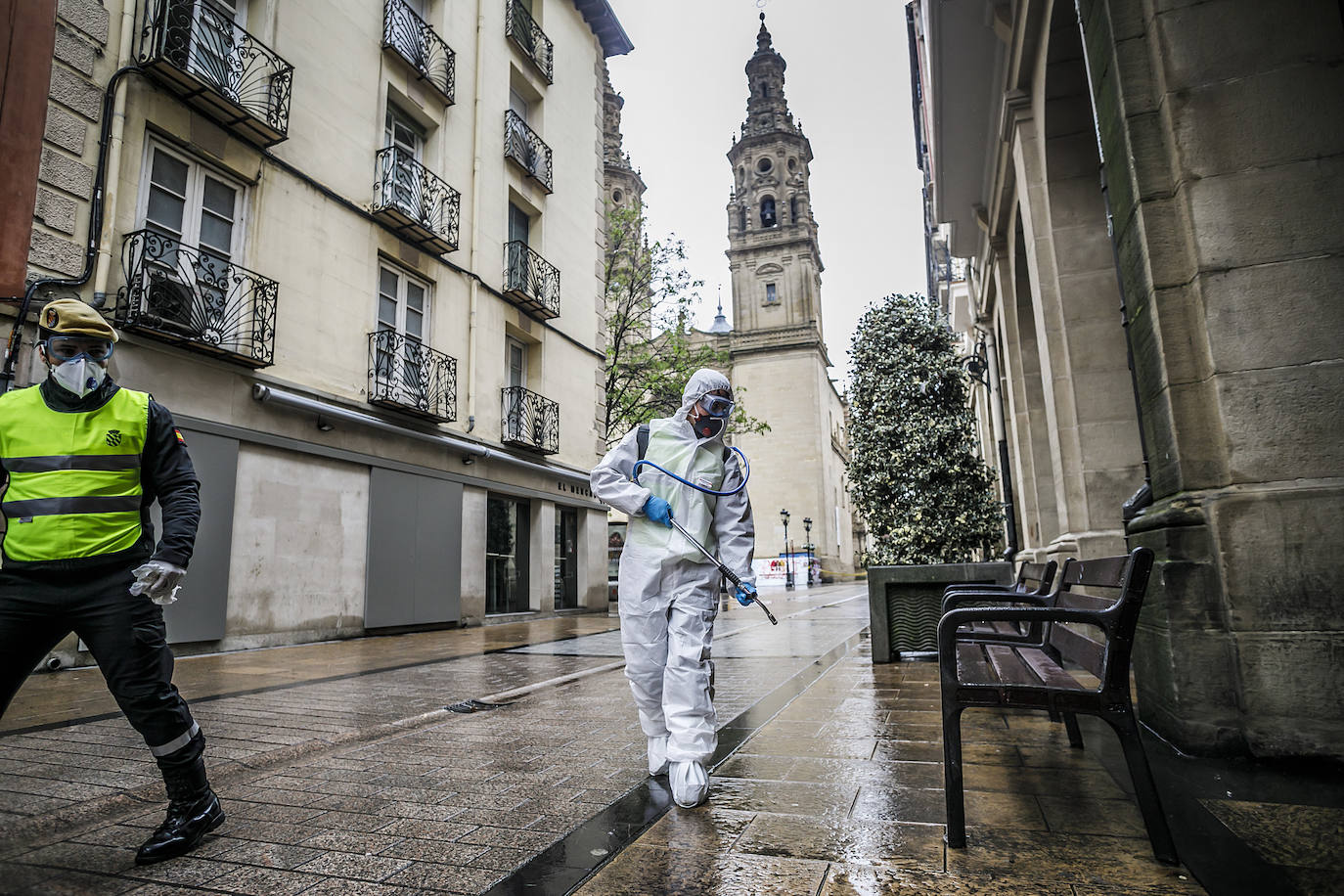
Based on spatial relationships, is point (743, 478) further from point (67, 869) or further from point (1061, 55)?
point (1061, 55)

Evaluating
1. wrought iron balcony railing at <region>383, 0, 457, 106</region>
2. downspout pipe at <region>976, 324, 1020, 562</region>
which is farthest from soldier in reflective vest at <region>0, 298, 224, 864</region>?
wrought iron balcony railing at <region>383, 0, 457, 106</region>

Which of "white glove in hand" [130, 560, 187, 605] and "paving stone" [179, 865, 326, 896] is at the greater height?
"white glove in hand" [130, 560, 187, 605]

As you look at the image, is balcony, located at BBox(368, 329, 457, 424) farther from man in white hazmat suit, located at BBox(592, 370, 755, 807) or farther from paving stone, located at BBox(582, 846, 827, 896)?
paving stone, located at BBox(582, 846, 827, 896)

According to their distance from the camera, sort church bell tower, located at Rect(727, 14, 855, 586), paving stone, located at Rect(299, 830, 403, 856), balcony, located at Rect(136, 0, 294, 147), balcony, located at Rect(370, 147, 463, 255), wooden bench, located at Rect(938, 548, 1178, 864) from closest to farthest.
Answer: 1. wooden bench, located at Rect(938, 548, 1178, 864)
2. paving stone, located at Rect(299, 830, 403, 856)
3. balcony, located at Rect(136, 0, 294, 147)
4. balcony, located at Rect(370, 147, 463, 255)
5. church bell tower, located at Rect(727, 14, 855, 586)

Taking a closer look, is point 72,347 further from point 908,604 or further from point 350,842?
point 908,604

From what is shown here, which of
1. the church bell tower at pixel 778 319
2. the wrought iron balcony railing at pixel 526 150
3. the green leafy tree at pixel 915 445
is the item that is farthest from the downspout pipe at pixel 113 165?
the church bell tower at pixel 778 319

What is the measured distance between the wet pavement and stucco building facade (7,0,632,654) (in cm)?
467

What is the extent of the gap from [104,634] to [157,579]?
0.77 feet

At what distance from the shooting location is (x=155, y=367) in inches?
349

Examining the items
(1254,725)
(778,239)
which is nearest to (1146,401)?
(1254,725)

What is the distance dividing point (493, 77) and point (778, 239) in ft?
126

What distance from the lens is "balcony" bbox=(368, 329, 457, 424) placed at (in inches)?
485

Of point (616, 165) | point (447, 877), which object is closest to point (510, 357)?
point (447, 877)

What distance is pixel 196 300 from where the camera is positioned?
9.33 m
